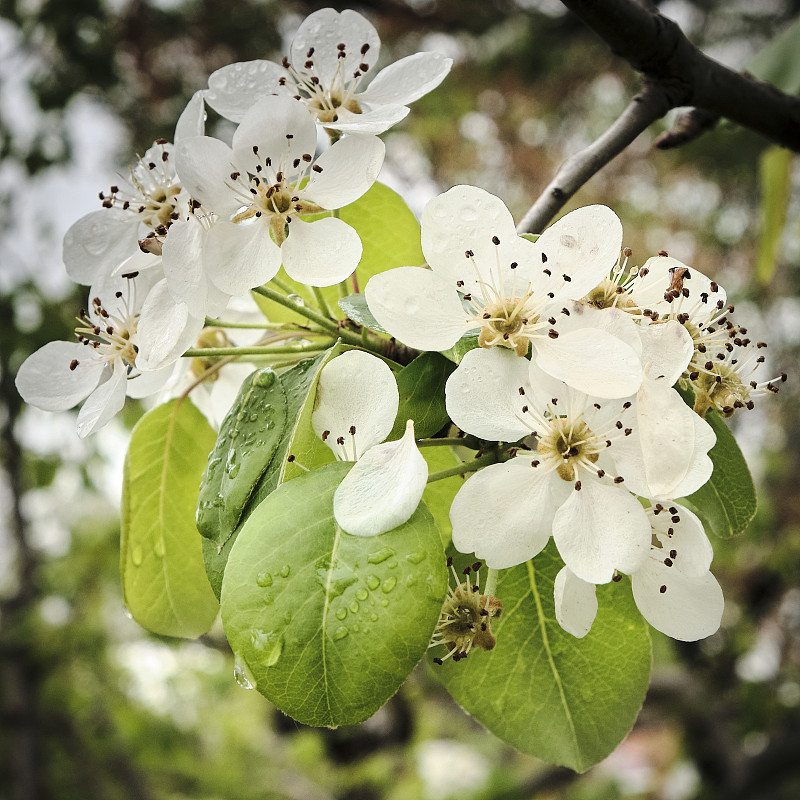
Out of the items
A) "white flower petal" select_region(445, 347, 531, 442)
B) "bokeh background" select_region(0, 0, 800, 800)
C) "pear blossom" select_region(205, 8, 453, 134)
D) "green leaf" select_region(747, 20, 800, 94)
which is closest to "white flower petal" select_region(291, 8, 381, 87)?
"pear blossom" select_region(205, 8, 453, 134)

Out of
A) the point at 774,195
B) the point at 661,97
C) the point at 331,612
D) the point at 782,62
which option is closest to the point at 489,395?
the point at 331,612

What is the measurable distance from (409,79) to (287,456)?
0.32 meters

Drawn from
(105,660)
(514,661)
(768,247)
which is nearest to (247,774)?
(105,660)

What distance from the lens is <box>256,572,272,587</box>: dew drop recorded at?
1.41 ft

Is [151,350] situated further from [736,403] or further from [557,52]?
[557,52]

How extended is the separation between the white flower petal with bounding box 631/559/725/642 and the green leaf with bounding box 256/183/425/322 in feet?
1.02

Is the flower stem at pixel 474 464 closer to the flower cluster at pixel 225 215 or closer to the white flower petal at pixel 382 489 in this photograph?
the white flower petal at pixel 382 489

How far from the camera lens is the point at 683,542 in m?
0.49

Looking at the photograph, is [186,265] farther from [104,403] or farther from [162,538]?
[162,538]

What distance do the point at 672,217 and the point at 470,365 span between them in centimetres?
476

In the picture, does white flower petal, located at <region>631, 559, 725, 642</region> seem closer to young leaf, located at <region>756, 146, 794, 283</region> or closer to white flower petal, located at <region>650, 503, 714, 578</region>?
white flower petal, located at <region>650, 503, 714, 578</region>

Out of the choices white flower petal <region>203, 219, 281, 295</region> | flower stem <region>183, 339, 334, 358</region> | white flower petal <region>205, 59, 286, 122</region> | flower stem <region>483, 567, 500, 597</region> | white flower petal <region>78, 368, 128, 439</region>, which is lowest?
white flower petal <region>78, 368, 128, 439</region>

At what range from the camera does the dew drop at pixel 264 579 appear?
429mm

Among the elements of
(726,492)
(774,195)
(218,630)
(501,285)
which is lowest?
(218,630)
